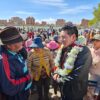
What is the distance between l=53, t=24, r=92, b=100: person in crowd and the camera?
3.18 metres

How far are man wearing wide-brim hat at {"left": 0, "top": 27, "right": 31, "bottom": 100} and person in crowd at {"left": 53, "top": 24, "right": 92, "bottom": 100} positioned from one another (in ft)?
1.94

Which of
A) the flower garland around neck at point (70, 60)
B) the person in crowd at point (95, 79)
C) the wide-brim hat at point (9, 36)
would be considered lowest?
the person in crowd at point (95, 79)

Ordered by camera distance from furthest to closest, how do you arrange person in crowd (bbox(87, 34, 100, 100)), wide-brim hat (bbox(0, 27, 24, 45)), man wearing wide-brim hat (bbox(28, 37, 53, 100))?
man wearing wide-brim hat (bbox(28, 37, 53, 100)) < person in crowd (bbox(87, 34, 100, 100)) < wide-brim hat (bbox(0, 27, 24, 45))

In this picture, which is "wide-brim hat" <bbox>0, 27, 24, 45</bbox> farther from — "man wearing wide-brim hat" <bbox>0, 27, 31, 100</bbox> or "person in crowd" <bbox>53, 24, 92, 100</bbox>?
"person in crowd" <bbox>53, 24, 92, 100</bbox>

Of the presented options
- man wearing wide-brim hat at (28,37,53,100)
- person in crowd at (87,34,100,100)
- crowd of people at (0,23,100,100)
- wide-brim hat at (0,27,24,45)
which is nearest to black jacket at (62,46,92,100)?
crowd of people at (0,23,100,100)

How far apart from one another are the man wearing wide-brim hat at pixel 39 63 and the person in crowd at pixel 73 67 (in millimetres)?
1410

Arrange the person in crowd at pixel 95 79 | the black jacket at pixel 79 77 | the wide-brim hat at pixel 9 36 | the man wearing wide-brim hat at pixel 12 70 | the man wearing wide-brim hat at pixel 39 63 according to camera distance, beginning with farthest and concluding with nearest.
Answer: the man wearing wide-brim hat at pixel 39 63
the person in crowd at pixel 95 79
the black jacket at pixel 79 77
the wide-brim hat at pixel 9 36
the man wearing wide-brim hat at pixel 12 70

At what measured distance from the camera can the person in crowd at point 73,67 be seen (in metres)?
3.18

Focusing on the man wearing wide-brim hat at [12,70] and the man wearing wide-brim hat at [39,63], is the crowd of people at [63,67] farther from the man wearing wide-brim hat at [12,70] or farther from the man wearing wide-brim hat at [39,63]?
the man wearing wide-brim hat at [39,63]

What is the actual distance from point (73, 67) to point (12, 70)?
0.89 meters

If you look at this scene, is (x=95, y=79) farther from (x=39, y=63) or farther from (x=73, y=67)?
(x=39, y=63)

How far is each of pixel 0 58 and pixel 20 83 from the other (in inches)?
14.3

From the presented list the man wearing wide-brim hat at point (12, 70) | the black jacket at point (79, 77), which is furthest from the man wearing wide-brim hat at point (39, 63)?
the man wearing wide-brim hat at point (12, 70)

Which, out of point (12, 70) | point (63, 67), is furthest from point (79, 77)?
point (12, 70)
